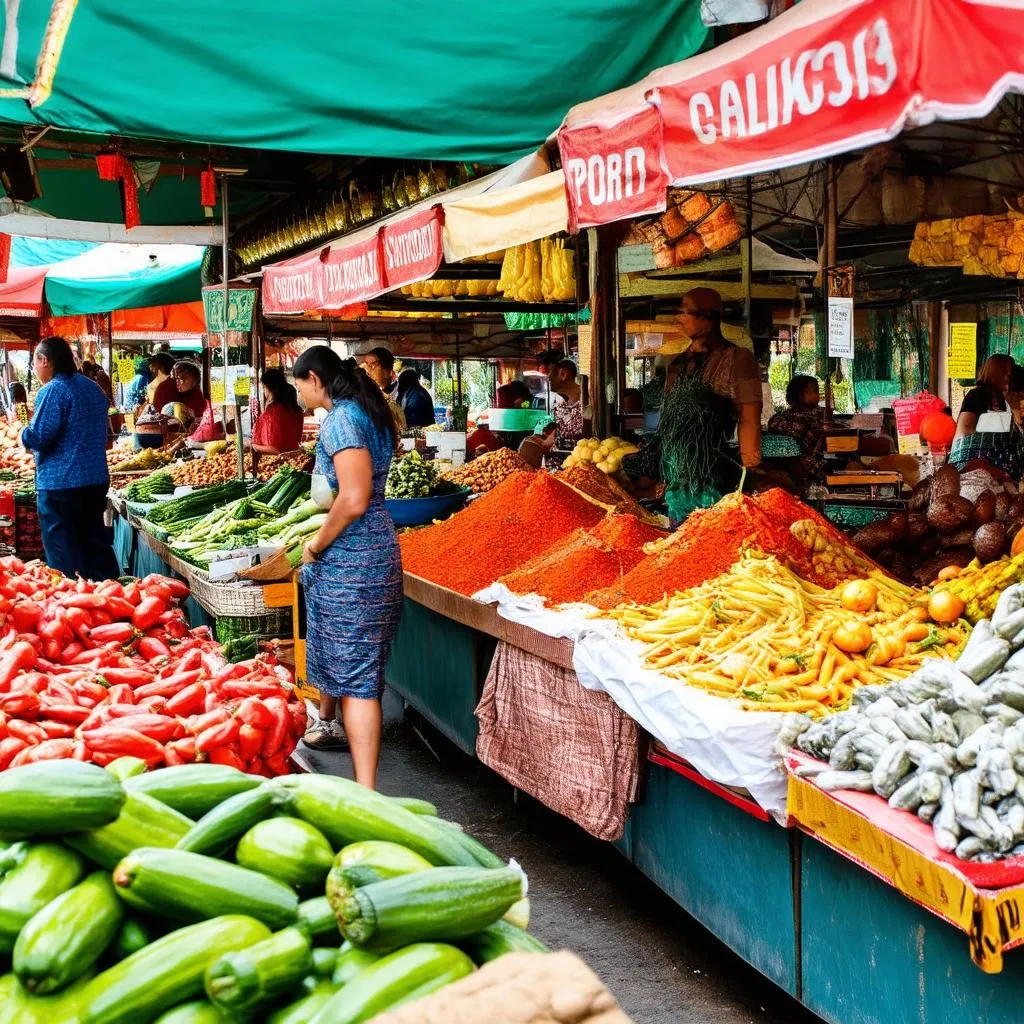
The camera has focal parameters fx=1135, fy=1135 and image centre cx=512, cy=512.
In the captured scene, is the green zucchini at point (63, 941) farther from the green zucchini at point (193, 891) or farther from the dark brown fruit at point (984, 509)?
the dark brown fruit at point (984, 509)

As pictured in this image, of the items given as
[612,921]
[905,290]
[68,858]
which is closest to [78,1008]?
[68,858]

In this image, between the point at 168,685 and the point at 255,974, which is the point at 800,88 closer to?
the point at 255,974

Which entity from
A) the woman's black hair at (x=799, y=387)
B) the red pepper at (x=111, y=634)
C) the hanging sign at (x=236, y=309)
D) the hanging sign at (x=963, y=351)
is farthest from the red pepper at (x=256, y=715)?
the woman's black hair at (x=799, y=387)

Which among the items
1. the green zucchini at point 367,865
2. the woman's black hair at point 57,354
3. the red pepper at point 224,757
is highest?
the woman's black hair at point 57,354

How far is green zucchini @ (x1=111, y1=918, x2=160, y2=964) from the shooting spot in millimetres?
A: 1665

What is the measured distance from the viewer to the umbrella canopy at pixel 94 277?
41.6ft

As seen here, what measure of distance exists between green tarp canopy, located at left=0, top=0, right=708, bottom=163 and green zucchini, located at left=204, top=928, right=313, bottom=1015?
326 cm

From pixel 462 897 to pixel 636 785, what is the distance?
255 centimetres

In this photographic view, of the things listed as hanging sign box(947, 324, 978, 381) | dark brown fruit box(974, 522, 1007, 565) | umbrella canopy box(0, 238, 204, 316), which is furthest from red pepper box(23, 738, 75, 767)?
umbrella canopy box(0, 238, 204, 316)

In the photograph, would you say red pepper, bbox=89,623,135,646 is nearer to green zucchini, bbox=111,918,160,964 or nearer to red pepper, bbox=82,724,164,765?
red pepper, bbox=82,724,164,765

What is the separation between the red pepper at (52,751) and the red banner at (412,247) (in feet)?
10.0

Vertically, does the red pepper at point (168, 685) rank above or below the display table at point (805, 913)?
above

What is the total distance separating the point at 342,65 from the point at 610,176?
1.19 meters

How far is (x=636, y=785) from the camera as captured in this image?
13.4 feet
